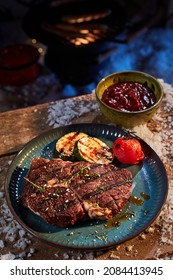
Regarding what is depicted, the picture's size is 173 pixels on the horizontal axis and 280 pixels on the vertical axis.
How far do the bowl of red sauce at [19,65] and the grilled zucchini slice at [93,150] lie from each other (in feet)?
6.54

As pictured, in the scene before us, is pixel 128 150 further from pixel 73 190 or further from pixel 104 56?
pixel 104 56

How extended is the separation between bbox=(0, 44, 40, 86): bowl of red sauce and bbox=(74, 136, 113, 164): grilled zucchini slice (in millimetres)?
1992

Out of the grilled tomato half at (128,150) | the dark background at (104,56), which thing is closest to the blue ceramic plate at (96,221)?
the grilled tomato half at (128,150)

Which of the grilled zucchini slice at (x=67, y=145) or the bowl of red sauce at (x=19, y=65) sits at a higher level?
the grilled zucchini slice at (x=67, y=145)

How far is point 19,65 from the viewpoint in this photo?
3.90 meters

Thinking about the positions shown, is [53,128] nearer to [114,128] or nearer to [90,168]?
[114,128]

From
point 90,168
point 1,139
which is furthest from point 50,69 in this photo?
point 90,168

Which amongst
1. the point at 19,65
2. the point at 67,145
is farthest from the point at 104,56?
the point at 67,145

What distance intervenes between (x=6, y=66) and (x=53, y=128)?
1715 millimetres

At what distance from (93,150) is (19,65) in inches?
82.1

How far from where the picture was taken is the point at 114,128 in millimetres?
2297

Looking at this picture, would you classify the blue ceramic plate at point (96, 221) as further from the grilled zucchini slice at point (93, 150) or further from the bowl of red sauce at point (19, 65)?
the bowl of red sauce at point (19, 65)

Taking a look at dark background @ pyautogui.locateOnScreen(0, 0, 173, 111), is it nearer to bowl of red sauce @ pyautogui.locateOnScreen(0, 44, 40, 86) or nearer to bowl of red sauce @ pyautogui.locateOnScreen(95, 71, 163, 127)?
bowl of red sauce @ pyautogui.locateOnScreen(0, 44, 40, 86)

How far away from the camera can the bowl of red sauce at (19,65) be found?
393 centimetres
